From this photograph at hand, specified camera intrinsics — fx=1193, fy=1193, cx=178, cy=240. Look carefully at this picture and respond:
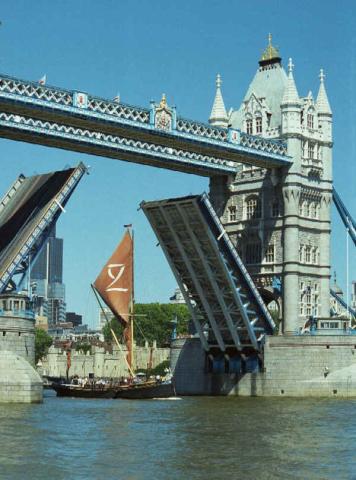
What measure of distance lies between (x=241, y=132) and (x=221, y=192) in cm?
640

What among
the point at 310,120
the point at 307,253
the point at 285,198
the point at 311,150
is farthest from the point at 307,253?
the point at 310,120

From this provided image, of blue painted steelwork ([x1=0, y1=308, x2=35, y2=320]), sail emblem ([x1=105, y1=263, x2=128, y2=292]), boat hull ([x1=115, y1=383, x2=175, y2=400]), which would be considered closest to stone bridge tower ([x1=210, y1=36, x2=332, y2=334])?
sail emblem ([x1=105, y1=263, x2=128, y2=292])

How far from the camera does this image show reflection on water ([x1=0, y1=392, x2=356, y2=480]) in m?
32.3

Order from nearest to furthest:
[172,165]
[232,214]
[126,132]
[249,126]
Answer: [126,132] → [172,165] → [232,214] → [249,126]

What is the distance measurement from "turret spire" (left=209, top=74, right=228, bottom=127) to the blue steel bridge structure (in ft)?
10.1

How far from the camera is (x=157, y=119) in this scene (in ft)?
219

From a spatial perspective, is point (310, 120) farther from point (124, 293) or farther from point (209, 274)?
point (124, 293)

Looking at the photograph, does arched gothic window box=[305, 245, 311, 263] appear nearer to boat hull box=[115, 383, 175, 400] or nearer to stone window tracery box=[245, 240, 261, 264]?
stone window tracery box=[245, 240, 261, 264]

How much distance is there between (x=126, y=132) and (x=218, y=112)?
1374cm

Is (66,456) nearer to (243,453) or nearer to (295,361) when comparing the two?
(243,453)

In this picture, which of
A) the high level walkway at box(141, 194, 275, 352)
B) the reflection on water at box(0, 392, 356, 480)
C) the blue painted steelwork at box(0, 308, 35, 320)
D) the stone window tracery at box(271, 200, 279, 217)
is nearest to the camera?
the reflection on water at box(0, 392, 356, 480)

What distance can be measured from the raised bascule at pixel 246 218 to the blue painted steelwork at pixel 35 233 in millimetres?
2671

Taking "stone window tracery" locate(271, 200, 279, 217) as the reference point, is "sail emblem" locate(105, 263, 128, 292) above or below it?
below

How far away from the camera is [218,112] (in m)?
77.7
